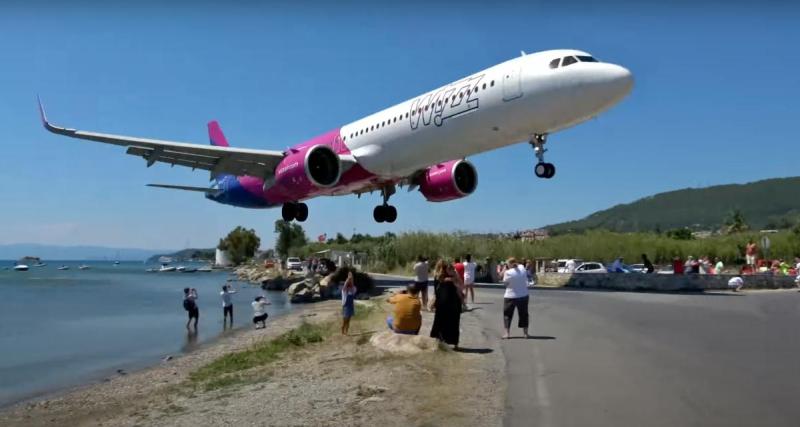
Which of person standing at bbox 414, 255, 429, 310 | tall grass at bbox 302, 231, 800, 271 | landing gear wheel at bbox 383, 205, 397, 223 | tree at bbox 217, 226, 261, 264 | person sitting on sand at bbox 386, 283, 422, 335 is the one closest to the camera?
person sitting on sand at bbox 386, 283, 422, 335

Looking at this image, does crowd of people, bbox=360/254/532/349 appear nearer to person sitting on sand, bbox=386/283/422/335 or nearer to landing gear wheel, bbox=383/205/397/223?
person sitting on sand, bbox=386/283/422/335

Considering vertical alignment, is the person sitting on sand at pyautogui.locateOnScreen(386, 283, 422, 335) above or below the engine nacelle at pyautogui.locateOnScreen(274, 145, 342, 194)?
below

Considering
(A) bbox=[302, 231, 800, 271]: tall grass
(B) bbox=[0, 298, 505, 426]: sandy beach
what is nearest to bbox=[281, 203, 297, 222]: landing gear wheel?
(B) bbox=[0, 298, 505, 426]: sandy beach

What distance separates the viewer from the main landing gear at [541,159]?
2184cm

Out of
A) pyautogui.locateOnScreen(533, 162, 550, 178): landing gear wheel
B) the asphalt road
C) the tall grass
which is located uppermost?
pyautogui.locateOnScreen(533, 162, 550, 178): landing gear wheel

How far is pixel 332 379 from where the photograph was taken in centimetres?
1134

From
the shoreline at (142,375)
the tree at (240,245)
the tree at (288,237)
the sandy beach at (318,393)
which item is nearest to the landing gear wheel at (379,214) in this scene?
the shoreline at (142,375)

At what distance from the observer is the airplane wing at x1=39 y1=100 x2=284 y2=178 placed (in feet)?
90.9

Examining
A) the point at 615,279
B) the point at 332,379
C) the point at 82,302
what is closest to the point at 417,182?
the point at 615,279

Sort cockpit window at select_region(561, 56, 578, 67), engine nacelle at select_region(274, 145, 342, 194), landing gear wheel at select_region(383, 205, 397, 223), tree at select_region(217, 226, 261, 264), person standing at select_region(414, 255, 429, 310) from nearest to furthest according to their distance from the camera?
1. person standing at select_region(414, 255, 429, 310)
2. cockpit window at select_region(561, 56, 578, 67)
3. engine nacelle at select_region(274, 145, 342, 194)
4. landing gear wheel at select_region(383, 205, 397, 223)
5. tree at select_region(217, 226, 261, 264)

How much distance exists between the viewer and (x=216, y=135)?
4331 centimetres

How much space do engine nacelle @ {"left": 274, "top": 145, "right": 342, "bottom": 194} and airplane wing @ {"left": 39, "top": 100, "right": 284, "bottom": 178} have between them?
231 centimetres

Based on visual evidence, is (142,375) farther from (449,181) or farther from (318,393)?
(449,181)

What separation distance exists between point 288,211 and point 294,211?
0.32 m
